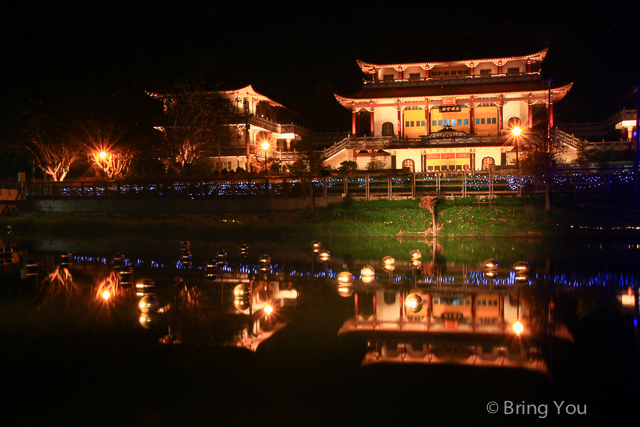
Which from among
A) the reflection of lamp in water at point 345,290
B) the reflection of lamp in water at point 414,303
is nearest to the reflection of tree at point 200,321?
the reflection of lamp in water at point 345,290

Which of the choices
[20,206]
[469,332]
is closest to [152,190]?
[20,206]

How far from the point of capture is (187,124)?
26.1 meters

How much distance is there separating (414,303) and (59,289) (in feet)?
22.1

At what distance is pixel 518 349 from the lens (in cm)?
515

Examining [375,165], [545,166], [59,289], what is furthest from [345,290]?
[375,165]

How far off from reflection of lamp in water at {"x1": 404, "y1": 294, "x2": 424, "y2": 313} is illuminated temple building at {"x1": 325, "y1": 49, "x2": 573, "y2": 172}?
26.1m

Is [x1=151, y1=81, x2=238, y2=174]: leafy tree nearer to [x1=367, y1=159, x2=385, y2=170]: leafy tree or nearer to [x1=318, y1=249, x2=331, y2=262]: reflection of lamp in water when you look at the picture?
[x1=367, y1=159, x2=385, y2=170]: leafy tree

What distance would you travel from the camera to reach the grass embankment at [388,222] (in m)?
18.3

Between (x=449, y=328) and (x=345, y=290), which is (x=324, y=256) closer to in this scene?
(x=345, y=290)

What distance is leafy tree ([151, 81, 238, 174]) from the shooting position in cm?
2620

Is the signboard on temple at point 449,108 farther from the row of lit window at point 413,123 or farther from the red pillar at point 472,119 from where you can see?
the row of lit window at point 413,123

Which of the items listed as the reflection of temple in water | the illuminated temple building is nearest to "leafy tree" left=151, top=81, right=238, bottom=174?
the illuminated temple building

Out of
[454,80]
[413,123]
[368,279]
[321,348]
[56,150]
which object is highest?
[454,80]

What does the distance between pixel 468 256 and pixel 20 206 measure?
82.6 feet
